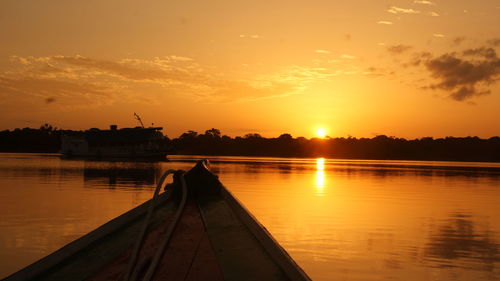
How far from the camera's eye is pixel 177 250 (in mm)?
4344

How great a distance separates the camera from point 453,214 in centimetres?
2083

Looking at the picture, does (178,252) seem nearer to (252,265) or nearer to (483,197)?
(252,265)

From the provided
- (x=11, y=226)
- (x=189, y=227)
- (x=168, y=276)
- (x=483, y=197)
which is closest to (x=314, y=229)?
(x=11, y=226)

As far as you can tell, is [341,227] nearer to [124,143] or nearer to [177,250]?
[177,250]

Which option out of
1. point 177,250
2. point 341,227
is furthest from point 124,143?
point 177,250

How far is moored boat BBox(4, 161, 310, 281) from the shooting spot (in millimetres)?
3855

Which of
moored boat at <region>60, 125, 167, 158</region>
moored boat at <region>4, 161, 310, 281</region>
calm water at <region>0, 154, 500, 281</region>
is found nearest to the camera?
moored boat at <region>4, 161, 310, 281</region>

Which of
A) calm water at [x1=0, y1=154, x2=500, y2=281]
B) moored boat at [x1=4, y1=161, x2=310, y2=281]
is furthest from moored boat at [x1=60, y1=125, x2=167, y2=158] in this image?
moored boat at [x1=4, y1=161, x2=310, y2=281]

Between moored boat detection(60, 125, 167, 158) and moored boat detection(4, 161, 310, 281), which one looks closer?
moored boat detection(4, 161, 310, 281)

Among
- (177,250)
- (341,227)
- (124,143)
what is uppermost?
(124,143)

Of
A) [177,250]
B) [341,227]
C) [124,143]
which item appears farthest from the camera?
[124,143]

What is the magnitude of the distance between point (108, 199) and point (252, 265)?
19.9m

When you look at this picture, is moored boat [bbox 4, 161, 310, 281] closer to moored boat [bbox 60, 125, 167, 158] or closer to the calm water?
the calm water

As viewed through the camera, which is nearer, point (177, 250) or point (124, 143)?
point (177, 250)
